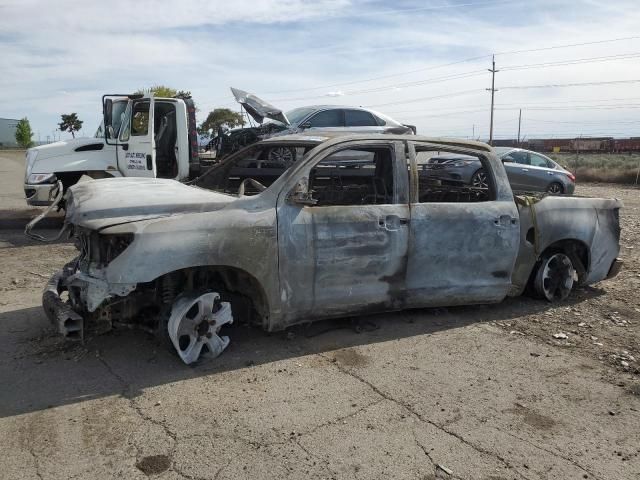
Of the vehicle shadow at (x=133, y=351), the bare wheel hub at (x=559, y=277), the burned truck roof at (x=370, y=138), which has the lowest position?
the vehicle shadow at (x=133, y=351)

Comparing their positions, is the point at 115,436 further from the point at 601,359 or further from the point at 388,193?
the point at 601,359

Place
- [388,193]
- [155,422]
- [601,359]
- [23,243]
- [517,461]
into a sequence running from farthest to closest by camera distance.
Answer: [23,243] → [388,193] → [601,359] → [155,422] → [517,461]

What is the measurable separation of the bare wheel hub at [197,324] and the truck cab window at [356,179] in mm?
1459

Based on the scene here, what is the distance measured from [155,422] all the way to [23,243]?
22.4ft

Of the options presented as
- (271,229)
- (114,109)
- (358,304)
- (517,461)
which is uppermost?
(114,109)

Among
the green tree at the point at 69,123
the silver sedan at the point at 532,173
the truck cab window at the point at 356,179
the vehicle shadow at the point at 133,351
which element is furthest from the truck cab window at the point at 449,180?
the green tree at the point at 69,123

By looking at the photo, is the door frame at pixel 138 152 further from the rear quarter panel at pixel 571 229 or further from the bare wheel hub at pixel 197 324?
the rear quarter panel at pixel 571 229

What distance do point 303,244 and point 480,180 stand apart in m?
2.59

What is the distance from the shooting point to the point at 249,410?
11.6 ft

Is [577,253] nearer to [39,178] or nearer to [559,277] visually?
[559,277]

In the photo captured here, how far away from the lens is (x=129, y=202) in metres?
4.04

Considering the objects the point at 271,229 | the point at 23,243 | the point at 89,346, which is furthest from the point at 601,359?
the point at 23,243

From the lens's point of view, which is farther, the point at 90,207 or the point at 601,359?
the point at 601,359

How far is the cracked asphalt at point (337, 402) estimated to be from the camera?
9.87 ft
